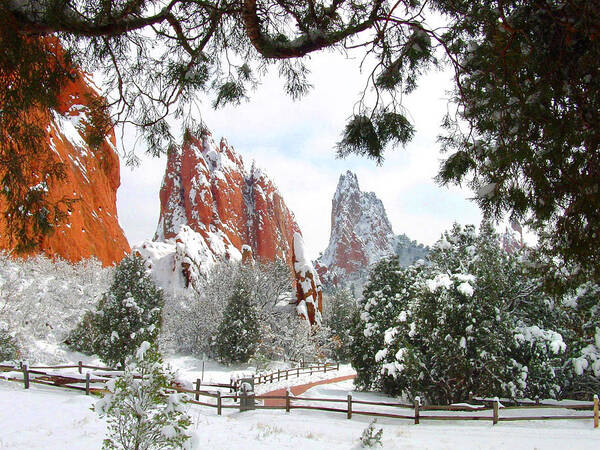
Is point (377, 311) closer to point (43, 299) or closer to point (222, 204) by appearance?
point (43, 299)

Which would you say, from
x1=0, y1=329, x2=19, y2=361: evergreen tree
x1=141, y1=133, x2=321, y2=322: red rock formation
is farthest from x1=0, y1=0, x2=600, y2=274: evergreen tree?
x1=141, y1=133, x2=321, y2=322: red rock formation

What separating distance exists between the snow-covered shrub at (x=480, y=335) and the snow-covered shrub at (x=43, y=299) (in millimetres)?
17315

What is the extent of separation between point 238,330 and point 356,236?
128m

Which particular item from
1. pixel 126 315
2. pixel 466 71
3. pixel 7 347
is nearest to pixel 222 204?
pixel 126 315

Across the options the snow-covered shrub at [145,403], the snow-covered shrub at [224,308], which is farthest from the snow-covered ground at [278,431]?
the snow-covered shrub at [224,308]

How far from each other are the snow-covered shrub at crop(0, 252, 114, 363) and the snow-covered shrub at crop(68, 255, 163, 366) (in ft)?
10.4

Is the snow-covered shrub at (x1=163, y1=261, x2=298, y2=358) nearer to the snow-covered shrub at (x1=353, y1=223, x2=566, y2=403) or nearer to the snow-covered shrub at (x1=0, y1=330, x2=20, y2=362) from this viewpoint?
the snow-covered shrub at (x1=0, y1=330, x2=20, y2=362)

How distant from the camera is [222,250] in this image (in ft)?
199

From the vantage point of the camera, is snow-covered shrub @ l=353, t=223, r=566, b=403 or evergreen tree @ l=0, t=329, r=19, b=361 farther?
evergreen tree @ l=0, t=329, r=19, b=361

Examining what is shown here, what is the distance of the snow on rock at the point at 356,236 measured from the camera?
149m

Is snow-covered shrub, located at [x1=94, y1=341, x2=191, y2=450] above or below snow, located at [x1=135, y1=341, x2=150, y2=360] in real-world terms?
below

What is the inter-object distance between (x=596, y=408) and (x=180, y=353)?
99.6 feet

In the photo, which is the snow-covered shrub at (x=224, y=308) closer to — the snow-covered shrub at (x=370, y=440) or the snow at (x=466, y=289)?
the snow at (x=466, y=289)

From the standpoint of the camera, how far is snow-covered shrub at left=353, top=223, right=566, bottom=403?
44.1 feet
